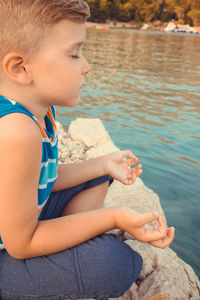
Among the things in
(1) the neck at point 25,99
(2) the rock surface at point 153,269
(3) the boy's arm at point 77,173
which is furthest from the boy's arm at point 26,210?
(2) the rock surface at point 153,269

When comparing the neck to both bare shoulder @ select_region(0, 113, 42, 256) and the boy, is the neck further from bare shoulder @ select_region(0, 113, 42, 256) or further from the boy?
bare shoulder @ select_region(0, 113, 42, 256)

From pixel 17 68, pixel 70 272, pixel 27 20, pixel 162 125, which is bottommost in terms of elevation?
pixel 162 125

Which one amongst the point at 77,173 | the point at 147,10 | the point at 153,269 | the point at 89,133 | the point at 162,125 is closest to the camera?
the point at 77,173

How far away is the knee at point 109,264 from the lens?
4.77ft

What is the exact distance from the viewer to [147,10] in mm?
73188

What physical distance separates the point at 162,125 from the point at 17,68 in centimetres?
503

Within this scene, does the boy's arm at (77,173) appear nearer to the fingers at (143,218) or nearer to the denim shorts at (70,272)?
the denim shorts at (70,272)

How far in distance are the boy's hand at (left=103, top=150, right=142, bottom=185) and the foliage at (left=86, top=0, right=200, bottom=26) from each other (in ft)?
221

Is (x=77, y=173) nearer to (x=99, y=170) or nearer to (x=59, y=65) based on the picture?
(x=99, y=170)

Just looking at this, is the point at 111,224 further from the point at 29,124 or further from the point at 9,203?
the point at 29,124

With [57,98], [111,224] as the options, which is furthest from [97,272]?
[57,98]

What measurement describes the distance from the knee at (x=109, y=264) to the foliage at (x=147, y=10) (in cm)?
6803

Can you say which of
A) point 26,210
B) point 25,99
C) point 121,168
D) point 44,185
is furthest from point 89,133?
point 26,210

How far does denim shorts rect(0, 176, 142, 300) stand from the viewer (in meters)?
1.42
